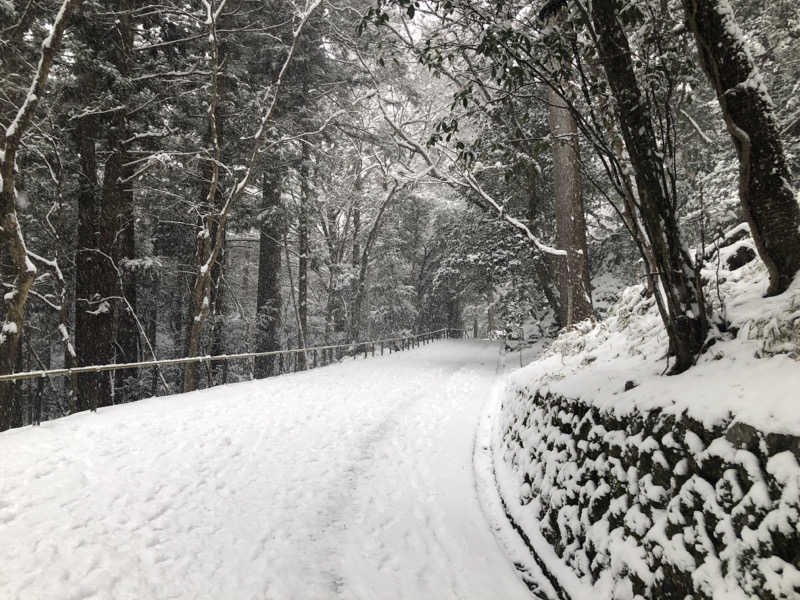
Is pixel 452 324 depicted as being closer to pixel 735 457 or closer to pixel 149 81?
pixel 149 81

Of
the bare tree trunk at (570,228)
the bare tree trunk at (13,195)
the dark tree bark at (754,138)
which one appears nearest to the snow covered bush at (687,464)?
the dark tree bark at (754,138)

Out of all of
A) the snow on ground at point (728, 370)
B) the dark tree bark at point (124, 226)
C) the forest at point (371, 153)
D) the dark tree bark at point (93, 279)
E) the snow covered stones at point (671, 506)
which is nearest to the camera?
the snow covered stones at point (671, 506)

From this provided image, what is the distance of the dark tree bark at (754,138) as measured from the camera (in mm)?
2721

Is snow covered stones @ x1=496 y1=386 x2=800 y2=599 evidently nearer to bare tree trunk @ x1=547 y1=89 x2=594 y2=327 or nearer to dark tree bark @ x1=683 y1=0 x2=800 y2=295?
dark tree bark @ x1=683 y1=0 x2=800 y2=295

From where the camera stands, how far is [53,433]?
19.5 feet

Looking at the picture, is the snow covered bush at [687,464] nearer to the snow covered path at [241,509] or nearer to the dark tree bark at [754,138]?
the dark tree bark at [754,138]

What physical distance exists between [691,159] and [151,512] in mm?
10281

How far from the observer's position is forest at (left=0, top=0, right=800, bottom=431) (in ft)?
10.2

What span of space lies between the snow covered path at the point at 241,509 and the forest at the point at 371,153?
2567 mm

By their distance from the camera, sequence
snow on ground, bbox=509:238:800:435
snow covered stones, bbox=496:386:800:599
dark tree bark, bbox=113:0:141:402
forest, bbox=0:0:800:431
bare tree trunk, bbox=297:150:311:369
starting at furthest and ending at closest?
bare tree trunk, bbox=297:150:311:369 → dark tree bark, bbox=113:0:141:402 → forest, bbox=0:0:800:431 → snow on ground, bbox=509:238:800:435 → snow covered stones, bbox=496:386:800:599

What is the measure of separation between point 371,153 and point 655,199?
58.7ft

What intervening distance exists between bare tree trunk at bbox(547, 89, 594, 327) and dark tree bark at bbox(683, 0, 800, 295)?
5754mm

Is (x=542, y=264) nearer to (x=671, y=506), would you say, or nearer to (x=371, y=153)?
(x=371, y=153)

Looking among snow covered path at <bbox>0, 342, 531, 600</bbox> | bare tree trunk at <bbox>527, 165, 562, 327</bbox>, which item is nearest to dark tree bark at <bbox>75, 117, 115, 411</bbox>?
snow covered path at <bbox>0, 342, 531, 600</bbox>
